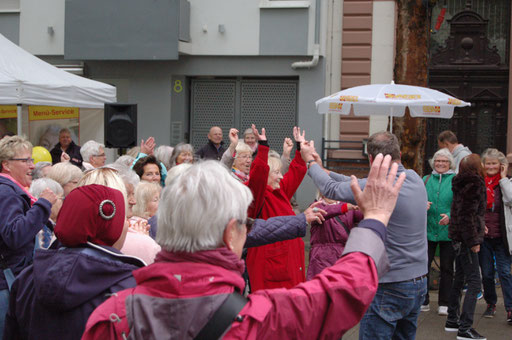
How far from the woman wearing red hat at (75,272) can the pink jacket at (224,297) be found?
589 millimetres

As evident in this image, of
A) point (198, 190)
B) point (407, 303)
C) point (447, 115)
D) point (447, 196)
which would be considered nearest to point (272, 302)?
point (198, 190)

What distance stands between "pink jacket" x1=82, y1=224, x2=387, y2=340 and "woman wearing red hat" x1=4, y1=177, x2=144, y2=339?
23.2 inches

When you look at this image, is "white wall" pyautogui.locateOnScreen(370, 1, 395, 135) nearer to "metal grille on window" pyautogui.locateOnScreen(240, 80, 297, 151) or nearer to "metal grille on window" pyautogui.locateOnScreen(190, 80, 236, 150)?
"metal grille on window" pyautogui.locateOnScreen(240, 80, 297, 151)

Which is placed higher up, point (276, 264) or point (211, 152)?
point (211, 152)

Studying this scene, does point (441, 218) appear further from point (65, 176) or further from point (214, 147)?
point (214, 147)

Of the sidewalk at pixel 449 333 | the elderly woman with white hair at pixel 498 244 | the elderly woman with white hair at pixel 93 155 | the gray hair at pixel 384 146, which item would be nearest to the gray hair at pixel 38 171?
the elderly woman with white hair at pixel 93 155

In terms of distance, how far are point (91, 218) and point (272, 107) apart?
1200cm

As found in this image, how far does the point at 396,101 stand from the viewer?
27.3ft

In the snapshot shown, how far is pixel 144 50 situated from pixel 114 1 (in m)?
1.25

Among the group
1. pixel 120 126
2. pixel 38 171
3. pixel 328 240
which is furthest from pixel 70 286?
pixel 120 126

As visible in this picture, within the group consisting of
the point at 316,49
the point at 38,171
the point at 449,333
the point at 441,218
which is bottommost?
the point at 449,333

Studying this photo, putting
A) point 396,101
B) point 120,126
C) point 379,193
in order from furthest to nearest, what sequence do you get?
point 120,126 → point 396,101 → point 379,193

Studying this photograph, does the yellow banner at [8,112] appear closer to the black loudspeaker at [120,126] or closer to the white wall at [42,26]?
the black loudspeaker at [120,126]

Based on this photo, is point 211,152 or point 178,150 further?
point 211,152
